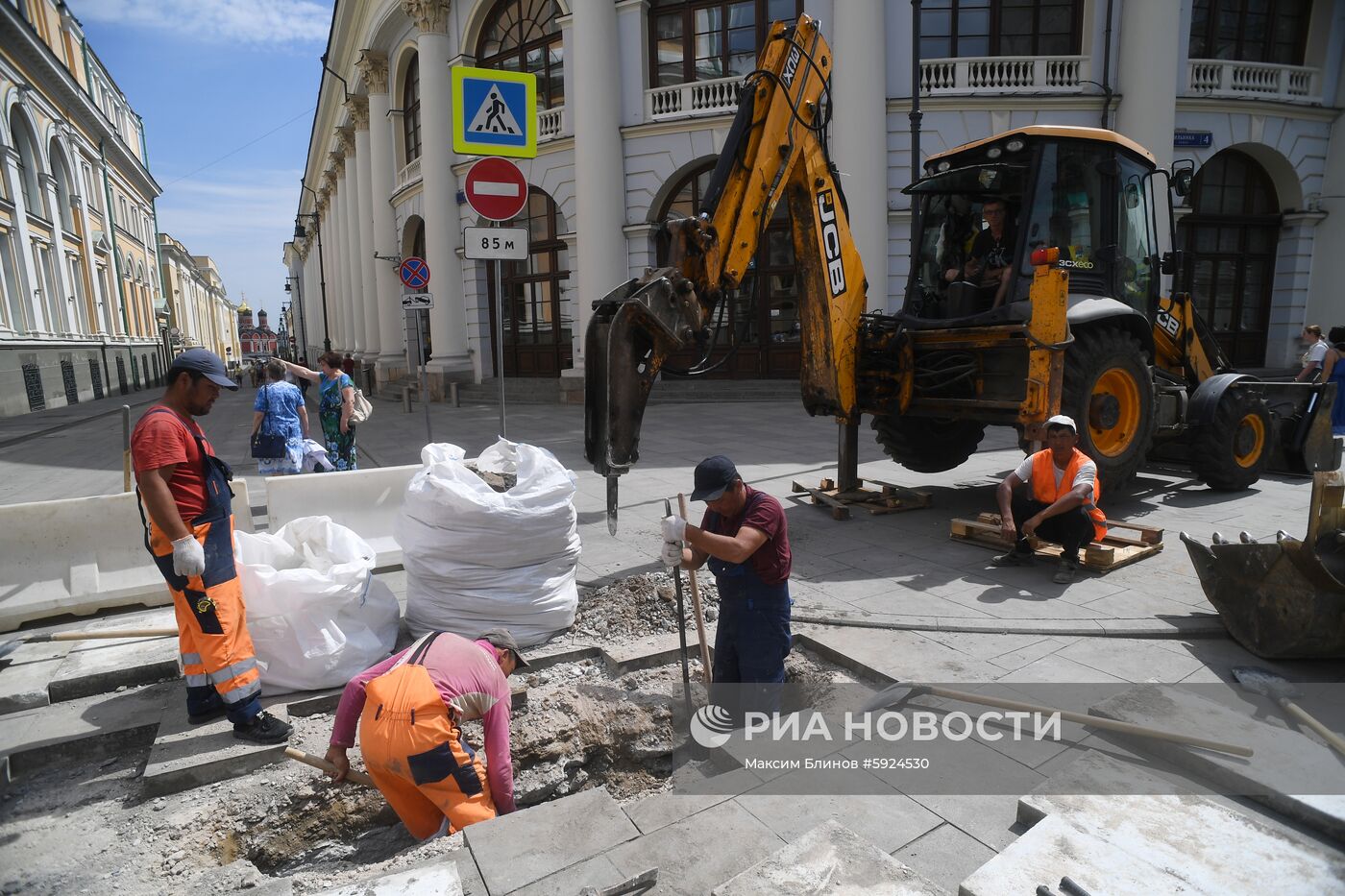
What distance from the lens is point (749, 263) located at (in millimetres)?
5523

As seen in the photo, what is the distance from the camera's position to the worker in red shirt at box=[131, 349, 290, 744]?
308cm

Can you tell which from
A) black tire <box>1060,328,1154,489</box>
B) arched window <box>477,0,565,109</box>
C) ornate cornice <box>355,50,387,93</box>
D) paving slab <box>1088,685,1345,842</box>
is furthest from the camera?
ornate cornice <box>355,50,387,93</box>

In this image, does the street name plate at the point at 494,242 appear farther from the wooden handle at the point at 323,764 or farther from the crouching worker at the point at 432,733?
the wooden handle at the point at 323,764

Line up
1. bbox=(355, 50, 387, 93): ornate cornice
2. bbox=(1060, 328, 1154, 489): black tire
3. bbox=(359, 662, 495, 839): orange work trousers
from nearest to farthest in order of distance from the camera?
bbox=(359, 662, 495, 839): orange work trousers → bbox=(1060, 328, 1154, 489): black tire → bbox=(355, 50, 387, 93): ornate cornice

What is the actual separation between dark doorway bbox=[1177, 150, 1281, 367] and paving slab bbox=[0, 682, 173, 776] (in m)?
19.8

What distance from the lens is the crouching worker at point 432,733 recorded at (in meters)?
2.62

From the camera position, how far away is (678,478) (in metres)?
8.32

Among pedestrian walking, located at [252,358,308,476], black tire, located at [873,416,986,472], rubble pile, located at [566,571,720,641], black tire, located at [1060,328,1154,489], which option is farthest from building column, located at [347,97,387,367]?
black tire, located at [1060,328,1154,489]

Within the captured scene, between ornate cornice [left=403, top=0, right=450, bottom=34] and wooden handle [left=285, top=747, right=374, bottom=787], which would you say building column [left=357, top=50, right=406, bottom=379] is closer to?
ornate cornice [left=403, top=0, right=450, bottom=34]

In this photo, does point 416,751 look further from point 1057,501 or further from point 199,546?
point 1057,501

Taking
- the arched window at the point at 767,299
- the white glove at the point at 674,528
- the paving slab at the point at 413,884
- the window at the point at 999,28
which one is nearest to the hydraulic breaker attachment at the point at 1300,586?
the white glove at the point at 674,528

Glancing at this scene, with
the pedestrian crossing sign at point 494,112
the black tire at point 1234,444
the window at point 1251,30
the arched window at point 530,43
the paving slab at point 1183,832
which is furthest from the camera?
the arched window at point 530,43

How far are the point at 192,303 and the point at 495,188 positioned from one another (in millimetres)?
86191

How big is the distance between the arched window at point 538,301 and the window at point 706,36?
423cm
